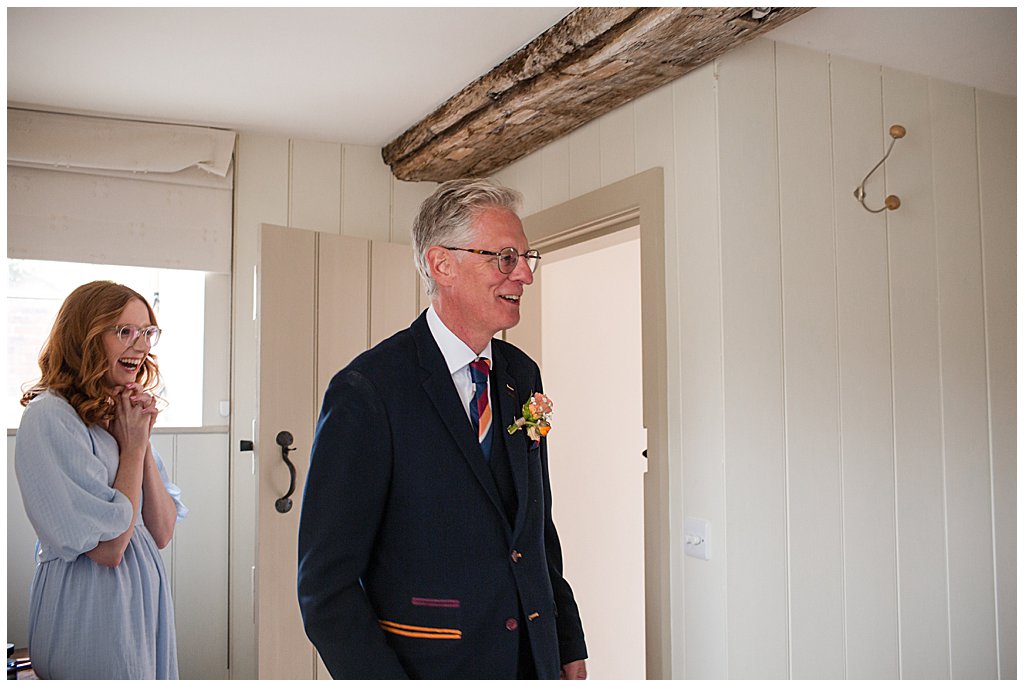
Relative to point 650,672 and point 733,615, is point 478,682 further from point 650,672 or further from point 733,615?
point 650,672

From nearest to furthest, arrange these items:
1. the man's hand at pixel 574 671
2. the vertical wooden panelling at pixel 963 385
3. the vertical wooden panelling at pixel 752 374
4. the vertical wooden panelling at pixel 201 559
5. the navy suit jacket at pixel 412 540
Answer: the navy suit jacket at pixel 412 540
the man's hand at pixel 574 671
the vertical wooden panelling at pixel 752 374
the vertical wooden panelling at pixel 963 385
the vertical wooden panelling at pixel 201 559

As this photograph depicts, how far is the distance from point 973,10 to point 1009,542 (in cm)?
161

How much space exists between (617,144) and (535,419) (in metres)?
1.48

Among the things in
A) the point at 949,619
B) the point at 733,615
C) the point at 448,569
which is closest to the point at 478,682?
the point at 448,569

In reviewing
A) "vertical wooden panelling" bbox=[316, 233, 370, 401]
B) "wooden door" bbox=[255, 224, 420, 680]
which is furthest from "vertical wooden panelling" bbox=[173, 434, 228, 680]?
"vertical wooden panelling" bbox=[316, 233, 370, 401]

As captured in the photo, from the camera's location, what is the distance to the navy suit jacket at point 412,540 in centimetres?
155

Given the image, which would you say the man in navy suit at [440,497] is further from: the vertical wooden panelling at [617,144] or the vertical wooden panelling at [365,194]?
the vertical wooden panelling at [365,194]

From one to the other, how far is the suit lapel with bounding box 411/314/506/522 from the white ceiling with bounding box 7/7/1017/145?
4.11 ft

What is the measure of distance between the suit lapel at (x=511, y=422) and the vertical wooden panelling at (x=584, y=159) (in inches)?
55.2

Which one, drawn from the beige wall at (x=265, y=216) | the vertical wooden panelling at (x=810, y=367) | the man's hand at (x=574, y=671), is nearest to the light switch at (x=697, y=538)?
the vertical wooden panelling at (x=810, y=367)

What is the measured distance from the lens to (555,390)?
183 inches

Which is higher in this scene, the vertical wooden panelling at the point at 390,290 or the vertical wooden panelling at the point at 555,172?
the vertical wooden panelling at the point at 555,172

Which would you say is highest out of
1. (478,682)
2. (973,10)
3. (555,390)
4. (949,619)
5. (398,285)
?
(973,10)

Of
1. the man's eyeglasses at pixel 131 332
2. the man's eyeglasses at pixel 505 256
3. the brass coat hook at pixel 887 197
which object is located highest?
the brass coat hook at pixel 887 197
